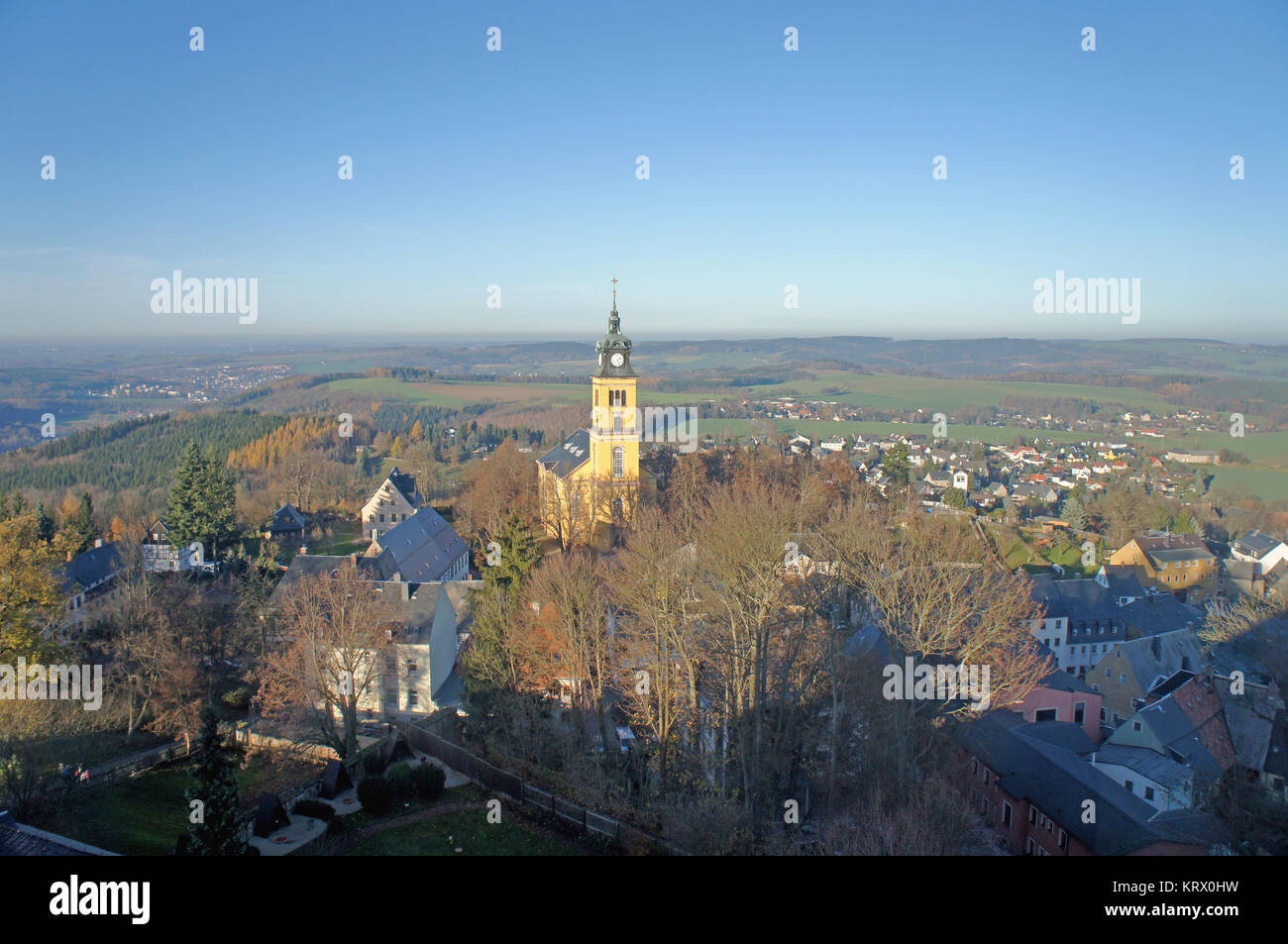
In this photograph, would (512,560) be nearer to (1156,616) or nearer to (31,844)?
(31,844)

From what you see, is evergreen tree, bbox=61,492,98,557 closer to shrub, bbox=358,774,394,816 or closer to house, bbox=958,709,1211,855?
shrub, bbox=358,774,394,816

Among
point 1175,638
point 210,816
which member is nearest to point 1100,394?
point 1175,638

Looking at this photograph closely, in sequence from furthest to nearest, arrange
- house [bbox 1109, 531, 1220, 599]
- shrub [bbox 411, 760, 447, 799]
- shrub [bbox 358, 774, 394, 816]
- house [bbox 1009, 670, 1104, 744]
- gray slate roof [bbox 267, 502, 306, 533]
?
gray slate roof [bbox 267, 502, 306, 533], house [bbox 1109, 531, 1220, 599], house [bbox 1009, 670, 1104, 744], shrub [bbox 411, 760, 447, 799], shrub [bbox 358, 774, 394, 816]

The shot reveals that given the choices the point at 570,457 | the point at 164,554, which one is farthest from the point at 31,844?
the point at 164,554

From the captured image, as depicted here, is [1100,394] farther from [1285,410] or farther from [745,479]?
[745,479]

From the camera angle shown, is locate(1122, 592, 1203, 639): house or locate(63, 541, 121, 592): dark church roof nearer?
locate(1122, 592, 1203, 639): house

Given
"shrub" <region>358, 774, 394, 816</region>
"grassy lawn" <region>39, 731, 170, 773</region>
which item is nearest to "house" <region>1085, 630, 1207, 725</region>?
"shrub" <region>358, 774, 394, 816</region>

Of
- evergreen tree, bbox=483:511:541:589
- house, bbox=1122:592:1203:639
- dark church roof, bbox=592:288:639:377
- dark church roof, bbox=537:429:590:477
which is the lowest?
house, bbox=1122:592:1203:639

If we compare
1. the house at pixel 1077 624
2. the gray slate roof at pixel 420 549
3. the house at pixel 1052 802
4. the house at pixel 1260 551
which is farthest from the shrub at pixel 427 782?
the house at pixel 1260 551

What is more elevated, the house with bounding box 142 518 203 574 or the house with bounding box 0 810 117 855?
the house with bounding box 0 810 117 855
